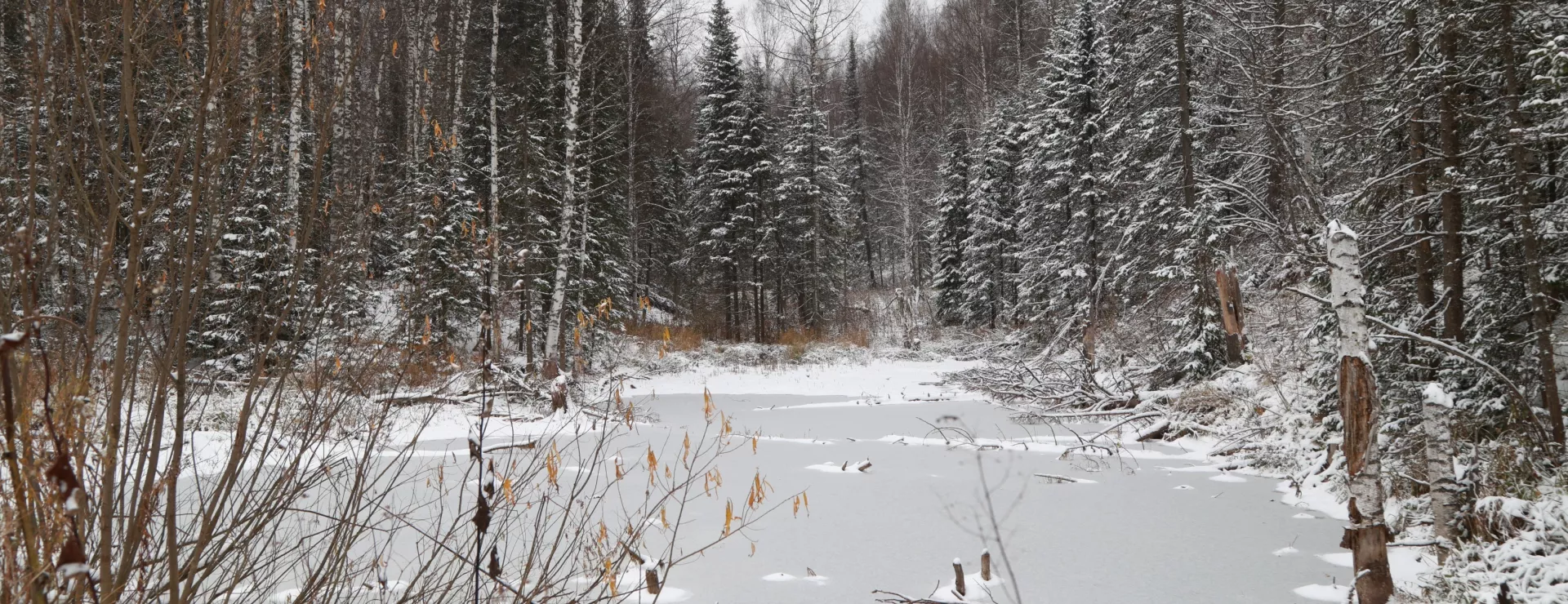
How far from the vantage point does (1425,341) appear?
13.2 ft

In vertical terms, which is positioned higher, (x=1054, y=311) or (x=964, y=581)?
(x=1054, y=311)

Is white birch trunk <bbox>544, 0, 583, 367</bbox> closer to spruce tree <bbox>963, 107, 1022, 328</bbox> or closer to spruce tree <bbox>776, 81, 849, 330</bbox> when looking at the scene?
spruce tree <bbox>776, 81, 849, 330</bbox>

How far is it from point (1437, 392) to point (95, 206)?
5383 mm

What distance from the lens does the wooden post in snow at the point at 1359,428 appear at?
10.8 ft

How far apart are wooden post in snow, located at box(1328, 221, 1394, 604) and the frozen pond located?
0.36m

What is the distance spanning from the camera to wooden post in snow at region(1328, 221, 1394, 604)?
3285mm

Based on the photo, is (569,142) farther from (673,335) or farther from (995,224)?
(995,224)

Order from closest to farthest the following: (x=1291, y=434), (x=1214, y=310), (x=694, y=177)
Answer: (x=1291, y=434), (x=1214, y=310), (x=694, y=177)

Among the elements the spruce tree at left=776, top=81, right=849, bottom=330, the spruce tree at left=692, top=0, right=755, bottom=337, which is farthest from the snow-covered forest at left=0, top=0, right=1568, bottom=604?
the spruce tree at left=776, top=81, right=849, bottom=330

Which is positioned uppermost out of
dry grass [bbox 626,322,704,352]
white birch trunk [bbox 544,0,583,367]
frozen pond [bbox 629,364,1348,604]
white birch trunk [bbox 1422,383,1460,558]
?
white birch trunk [bbox 544,0,583,367]

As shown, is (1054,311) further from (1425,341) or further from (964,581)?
(964,581)

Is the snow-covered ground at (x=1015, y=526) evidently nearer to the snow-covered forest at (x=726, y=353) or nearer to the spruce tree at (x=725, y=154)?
the snow-covered forest at (x=726, y=353)

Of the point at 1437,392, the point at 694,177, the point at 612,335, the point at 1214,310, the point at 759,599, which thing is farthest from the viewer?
the point at 694,177

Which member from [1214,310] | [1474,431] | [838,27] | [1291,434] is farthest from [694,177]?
[1474,431]
